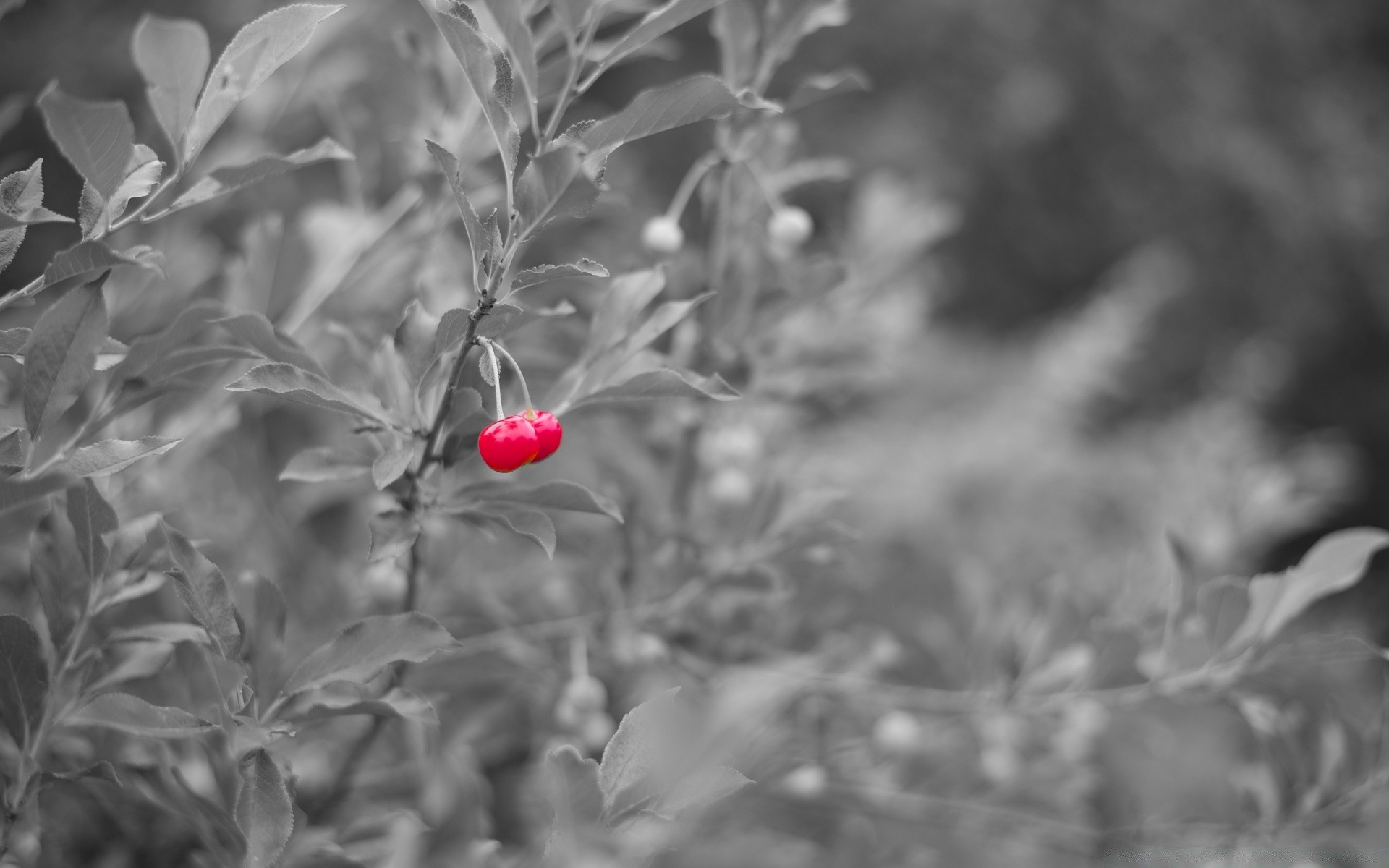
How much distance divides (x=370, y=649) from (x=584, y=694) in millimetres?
329

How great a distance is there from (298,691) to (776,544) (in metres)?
0.40

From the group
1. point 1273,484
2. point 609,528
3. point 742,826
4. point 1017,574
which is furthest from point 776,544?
point 1017,574

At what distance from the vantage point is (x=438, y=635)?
50 cm

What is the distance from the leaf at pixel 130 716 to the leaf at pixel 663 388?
0.28 m

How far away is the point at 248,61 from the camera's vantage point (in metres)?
0.49

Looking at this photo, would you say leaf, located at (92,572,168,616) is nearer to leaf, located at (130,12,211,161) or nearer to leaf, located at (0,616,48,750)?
leaf, located at (0,616,48,750)

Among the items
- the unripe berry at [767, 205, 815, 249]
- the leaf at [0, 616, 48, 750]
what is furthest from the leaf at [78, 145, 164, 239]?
the unripe berry at [767, 205, 815, 249]

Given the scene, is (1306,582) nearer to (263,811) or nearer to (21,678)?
(263,811)

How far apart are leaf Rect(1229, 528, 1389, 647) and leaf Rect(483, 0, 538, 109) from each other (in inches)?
24.9

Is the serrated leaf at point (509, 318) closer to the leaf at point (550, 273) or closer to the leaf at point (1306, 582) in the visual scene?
the leaf at point (550, 273)

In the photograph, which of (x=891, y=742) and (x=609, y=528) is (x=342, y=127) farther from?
(x=891, y=742)

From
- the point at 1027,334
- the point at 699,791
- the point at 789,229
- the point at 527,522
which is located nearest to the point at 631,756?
the point at 699,791

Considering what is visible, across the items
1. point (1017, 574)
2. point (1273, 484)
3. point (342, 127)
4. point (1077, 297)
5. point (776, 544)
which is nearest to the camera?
point (776, 544)

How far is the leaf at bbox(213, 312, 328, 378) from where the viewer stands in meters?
0.48
